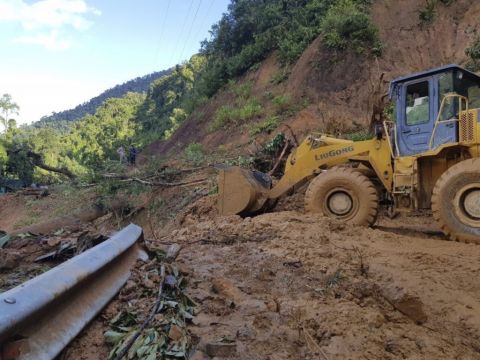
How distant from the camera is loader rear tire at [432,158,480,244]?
21.9 ft

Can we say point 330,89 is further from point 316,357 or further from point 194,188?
point 316,357

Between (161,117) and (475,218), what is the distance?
→ 52.4 meters

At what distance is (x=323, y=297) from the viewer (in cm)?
402

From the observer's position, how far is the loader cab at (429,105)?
751cm

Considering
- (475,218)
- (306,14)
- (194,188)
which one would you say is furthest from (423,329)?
(306,14)

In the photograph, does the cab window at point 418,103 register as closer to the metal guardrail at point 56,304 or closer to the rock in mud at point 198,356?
the metal guardrail at point 56,304

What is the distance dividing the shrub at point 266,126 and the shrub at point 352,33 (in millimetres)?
4369

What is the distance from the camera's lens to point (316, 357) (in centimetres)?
289

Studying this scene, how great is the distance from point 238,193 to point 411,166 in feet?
10.9

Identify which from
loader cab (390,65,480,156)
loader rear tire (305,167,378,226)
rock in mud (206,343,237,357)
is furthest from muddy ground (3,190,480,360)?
loader cab (390,65,480,156)

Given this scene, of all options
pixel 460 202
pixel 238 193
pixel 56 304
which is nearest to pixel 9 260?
pixel 56 304

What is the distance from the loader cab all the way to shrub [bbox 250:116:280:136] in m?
11.0

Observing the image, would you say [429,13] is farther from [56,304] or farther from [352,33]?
[56,304]

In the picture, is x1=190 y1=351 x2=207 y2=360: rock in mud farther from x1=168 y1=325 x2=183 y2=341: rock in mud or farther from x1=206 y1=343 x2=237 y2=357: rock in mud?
Answer: x1=168 y1=325 x2=183 y2=341: rock in mud
